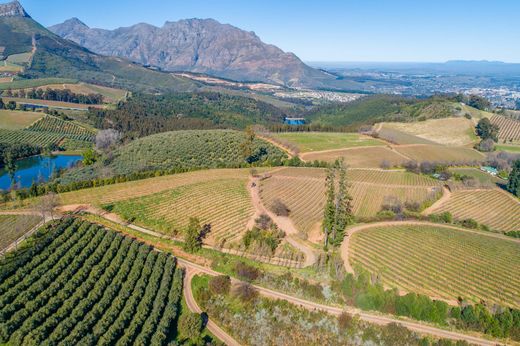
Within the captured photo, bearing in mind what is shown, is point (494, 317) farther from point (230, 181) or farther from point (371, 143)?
point (371, 143)

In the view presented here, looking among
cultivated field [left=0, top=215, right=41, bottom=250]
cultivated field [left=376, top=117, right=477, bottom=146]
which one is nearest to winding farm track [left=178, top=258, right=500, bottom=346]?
cultivated field [left=0, top=215, right=41, bottom=250]

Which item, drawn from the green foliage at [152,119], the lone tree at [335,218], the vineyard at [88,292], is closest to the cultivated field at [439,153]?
the lone tree at [335,218]

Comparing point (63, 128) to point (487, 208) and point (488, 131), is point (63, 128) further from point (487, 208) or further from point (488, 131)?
point (488, 131)

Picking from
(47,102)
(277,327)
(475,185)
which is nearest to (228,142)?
(475,185)

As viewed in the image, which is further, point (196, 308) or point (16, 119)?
point (16, 119)

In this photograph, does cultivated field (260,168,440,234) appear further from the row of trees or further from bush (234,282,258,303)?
the row of trees

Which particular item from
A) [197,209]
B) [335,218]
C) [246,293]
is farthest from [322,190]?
[246,293]
